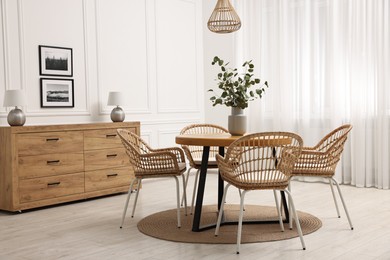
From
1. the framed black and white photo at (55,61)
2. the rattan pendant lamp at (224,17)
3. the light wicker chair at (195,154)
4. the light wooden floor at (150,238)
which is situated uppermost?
the rattan pendant lamp at (224,17)

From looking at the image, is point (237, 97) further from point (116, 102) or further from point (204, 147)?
point (116, 102)

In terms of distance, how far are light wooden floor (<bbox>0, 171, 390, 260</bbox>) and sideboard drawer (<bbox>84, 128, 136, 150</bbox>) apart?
0.57 metres

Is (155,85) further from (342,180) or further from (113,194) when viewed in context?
(342,180)

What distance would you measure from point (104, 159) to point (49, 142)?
707 mm

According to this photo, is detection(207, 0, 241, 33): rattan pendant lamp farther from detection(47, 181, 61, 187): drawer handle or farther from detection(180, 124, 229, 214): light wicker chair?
detection(47, 181, 61, 187): drawer handle

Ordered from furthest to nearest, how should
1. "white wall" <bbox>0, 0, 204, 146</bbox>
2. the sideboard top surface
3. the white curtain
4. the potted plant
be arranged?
the white curtain → "white wall" <bbox>0, 0, 204, 146</bbox> → the sideboard top surface → the potted plant

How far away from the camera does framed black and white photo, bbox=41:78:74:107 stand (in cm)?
534

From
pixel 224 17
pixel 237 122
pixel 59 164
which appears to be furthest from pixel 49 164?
pixel 224 17

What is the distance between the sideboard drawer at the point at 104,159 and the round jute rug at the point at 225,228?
113 cm

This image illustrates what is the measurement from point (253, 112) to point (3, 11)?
3.43 meters

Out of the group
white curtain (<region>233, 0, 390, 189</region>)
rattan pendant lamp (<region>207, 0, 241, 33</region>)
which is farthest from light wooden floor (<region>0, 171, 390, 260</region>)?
rattan pendant lamp (<region>207, 0, 241, 33</region>)

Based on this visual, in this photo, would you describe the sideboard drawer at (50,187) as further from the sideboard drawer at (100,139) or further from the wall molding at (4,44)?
the wall molding at (4,44)

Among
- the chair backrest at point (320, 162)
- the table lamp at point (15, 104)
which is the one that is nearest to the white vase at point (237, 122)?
the chair backrest at point (320, 162)

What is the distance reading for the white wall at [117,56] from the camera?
5.17m
